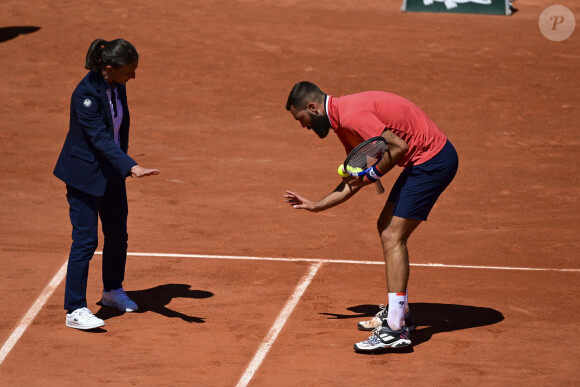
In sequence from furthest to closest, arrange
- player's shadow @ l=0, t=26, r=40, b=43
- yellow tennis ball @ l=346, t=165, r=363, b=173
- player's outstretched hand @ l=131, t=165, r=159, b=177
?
player's shadow @ l=0, t=26, r=40, b=43
player's outstretched hand @ l=131, t=165, r=159, b=177
yellow tennis ball @ l=346, t=165, r=363, b=173

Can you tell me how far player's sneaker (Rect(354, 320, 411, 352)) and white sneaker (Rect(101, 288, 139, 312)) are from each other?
7.03 ft

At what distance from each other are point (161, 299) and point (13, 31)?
14.7 m

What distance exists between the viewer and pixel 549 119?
16281 millimetres

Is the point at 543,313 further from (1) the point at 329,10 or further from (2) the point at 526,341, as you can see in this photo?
(1) the point at 329,10

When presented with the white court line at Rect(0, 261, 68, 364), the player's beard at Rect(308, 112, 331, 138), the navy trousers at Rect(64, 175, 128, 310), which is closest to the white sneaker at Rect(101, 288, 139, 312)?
the navy trousers at Rect(64, 175, 128, 310)

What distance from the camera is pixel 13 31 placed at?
21.5 m

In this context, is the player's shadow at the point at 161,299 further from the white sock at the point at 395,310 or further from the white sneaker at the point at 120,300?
the white sock at the point at 395,310

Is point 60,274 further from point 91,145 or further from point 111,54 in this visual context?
point 111,54

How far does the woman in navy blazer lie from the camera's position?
24.3ft

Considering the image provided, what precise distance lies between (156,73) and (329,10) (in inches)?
254

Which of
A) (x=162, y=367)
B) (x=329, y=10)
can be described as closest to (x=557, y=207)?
(x=162, y=367)

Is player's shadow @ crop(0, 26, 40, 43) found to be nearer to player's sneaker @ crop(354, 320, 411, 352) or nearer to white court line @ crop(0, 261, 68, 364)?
white court line @ crop(0, 261, 68, 364)

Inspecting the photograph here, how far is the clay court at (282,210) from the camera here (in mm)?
7305

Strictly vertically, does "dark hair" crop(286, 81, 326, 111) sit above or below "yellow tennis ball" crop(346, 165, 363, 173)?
above
